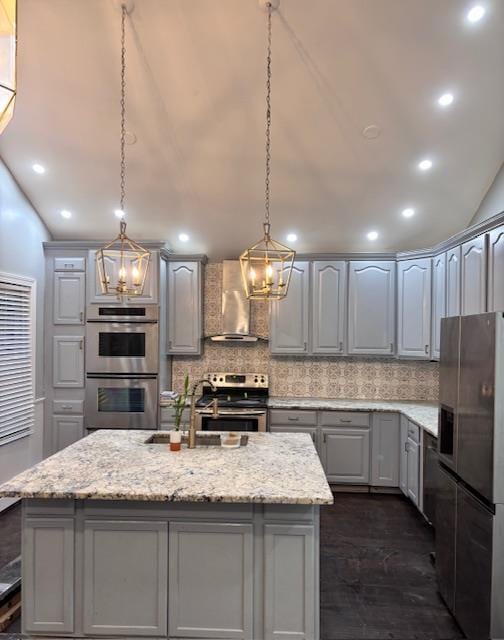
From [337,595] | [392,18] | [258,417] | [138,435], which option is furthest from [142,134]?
[337,595]

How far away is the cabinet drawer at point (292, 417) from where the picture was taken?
14.2 ft

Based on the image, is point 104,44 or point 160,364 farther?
point 160,364

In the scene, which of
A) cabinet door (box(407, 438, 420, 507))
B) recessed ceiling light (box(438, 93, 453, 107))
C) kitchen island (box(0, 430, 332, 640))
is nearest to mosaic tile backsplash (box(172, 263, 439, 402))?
cabinet door (box(407, 438, 420, 507))

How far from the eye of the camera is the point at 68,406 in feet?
14.6

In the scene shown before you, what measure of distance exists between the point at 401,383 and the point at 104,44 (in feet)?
14.4

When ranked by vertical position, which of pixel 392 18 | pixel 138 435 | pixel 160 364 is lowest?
pixel 138 435

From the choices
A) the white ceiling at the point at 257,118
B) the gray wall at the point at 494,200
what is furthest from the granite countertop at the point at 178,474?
the gray wall at the point at 494,200

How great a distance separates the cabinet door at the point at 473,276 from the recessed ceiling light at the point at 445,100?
1061mm

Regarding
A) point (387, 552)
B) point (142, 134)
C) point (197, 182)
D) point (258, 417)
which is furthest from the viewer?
point (258, 417)

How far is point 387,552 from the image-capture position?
3131mm

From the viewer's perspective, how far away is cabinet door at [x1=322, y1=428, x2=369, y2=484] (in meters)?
4.25

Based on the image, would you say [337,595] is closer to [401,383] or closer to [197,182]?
[401,383]

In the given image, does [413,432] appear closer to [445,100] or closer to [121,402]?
[445,100]

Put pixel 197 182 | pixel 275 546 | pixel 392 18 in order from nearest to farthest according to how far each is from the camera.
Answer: pixel 275 546 → pixel 392 18 → pixel 197 182
